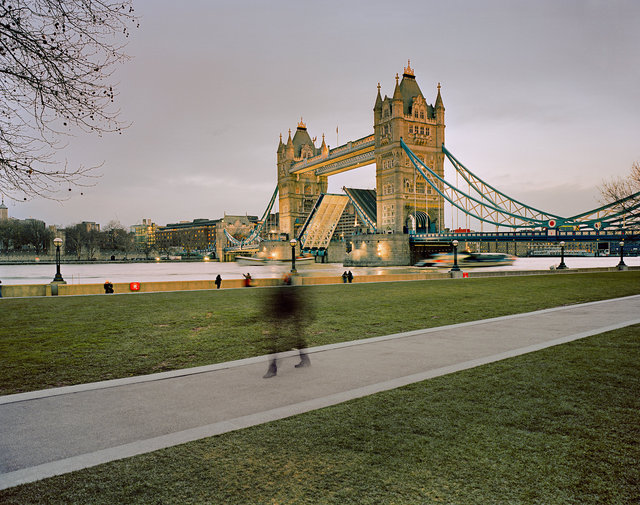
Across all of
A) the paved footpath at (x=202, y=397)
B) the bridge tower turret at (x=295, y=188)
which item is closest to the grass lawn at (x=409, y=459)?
the paved footpath at (x=202, y=397)

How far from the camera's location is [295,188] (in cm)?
13362

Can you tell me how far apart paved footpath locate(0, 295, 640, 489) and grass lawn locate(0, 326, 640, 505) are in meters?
0.35

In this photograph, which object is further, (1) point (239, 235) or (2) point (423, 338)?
(1) point (239, 235)

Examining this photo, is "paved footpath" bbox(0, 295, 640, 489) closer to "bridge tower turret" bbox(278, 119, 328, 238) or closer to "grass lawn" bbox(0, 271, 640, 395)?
"grass lawn" bbox(0, 271, 640, 395)

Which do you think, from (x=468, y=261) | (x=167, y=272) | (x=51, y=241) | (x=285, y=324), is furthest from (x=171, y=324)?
(x=51, y=241)

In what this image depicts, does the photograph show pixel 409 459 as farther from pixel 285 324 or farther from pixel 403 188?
pixel 403 188

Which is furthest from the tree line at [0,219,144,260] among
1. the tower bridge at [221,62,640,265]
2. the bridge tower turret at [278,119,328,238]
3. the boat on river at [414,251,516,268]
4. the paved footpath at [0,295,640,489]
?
the paved footpath at [0,295,640,489]

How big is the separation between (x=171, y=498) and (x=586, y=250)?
17898 cm

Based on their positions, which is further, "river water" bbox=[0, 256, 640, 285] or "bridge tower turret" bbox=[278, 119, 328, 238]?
"bridge tower turret" bbox=[278, 119, 328, 238]

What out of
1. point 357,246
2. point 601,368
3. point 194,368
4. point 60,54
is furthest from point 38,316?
point 357,246

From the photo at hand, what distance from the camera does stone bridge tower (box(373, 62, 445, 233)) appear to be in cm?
8600

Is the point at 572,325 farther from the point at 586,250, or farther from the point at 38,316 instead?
the point at 586,250

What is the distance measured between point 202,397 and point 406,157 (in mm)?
86548

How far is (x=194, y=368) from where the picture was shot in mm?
7406
